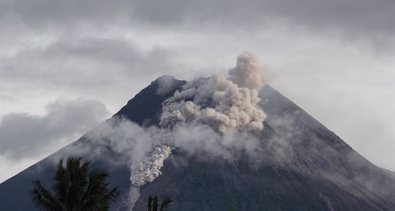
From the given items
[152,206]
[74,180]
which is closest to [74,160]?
[74,180]

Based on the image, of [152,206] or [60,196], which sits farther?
[152,206]

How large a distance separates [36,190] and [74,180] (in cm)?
247

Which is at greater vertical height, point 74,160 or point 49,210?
point 74,160

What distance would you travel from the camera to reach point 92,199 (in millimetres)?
46469

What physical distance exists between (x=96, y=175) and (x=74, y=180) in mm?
1320

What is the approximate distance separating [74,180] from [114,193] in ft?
8.77

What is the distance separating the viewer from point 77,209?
155 feet

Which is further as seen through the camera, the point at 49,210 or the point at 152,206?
the point at 152,206

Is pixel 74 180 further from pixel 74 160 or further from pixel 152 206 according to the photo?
pixel 152 206

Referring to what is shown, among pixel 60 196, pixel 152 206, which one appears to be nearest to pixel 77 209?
pixel 60 196

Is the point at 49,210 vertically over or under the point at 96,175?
under

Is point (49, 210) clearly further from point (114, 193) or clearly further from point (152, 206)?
point (152, 206)

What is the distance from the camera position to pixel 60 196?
47406 mm

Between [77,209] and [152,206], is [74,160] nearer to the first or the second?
[77,209]
